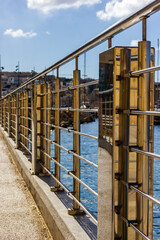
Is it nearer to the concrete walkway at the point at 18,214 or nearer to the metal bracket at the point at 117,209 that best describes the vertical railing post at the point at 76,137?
the concrete walkway at the point at 18,214

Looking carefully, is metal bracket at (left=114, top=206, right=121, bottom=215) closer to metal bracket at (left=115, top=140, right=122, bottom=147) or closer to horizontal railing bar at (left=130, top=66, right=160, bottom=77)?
metal bracket at (left=115, top=140, right=122, bottom=147)

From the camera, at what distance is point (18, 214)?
3.84m

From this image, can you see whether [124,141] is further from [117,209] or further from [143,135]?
[117,209]

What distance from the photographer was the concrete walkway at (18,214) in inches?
128

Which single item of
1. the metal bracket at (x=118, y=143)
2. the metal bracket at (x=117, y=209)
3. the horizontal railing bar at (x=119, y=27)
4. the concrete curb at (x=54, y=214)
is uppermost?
the horizontal railing bar at (x=119, y=27)

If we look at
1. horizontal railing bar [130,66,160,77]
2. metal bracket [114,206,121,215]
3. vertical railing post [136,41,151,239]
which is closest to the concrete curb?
metal bracket [114,206,121,215]

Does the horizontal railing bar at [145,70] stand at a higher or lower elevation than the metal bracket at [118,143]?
higher

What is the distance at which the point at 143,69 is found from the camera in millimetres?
1686

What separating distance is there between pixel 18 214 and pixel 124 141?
7.50 ft

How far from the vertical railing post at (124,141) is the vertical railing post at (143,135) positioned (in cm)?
9

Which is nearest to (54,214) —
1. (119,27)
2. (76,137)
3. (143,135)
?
(76,137)

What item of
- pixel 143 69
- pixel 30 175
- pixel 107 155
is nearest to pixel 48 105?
pixel 30 175

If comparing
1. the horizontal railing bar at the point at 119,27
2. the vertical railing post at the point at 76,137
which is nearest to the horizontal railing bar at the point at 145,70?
the horizontal railing bar at the point at 119,27

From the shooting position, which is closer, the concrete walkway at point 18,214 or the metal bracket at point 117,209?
the metal bracket at point 117,209
